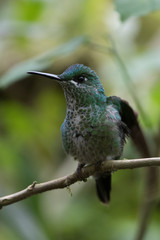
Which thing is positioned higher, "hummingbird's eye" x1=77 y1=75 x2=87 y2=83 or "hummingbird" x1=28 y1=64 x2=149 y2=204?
"hummingbird's eye" x1=77 y1=75 x2=87 y2=83

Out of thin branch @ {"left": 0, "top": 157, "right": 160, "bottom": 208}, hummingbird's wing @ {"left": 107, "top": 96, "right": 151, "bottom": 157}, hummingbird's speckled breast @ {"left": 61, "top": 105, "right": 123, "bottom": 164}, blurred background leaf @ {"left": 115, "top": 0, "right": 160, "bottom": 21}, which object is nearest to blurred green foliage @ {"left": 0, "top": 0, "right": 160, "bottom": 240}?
blurred background leaf @ {"left": 115, "top": 0, "right": 160, "bottom": 21}

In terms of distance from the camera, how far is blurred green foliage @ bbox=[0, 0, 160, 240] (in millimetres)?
2918

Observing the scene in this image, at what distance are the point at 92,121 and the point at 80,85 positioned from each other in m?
0.21

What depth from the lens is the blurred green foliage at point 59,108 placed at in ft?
9.57

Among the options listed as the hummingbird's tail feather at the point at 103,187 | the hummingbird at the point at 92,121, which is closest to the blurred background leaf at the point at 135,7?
the hummingbird at the point at 92,121

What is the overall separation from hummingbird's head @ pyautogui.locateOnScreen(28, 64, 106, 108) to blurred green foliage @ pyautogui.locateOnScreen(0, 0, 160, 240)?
0.20m

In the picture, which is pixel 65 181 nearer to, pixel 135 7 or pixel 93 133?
pixel 93 133

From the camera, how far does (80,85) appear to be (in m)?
2.04

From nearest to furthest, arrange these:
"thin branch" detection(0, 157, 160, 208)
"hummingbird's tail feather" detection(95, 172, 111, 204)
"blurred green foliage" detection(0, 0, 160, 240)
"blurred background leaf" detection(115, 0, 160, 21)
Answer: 1. "thin branch" detection(0, 157, 160, 208)
2. "blurred background leaf" detection(115, 0, 160, 21)
3. "hummingbird's tail feather" detection(95, 172, 111, 204)
4. "blurred green foliage" detection(0, 0, 160, 240)

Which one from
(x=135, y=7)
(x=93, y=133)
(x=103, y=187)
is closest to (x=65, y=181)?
(x=93, y=133)

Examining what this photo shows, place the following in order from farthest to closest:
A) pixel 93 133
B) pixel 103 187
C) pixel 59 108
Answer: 1. pixel 59 108
2. pixel 103 187
3. pixel 93 133

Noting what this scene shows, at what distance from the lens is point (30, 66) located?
221cm

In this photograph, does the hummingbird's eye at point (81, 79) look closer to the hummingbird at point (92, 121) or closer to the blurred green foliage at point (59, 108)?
Answer: the hummingbird at point (92, 121)

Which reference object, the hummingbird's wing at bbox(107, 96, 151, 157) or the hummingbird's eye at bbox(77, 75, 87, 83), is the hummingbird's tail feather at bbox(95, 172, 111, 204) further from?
the hummingbird's eye at bbox(77, 75, 87, 83)
